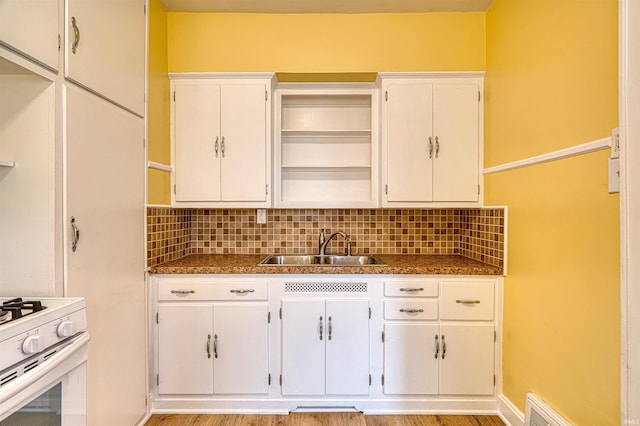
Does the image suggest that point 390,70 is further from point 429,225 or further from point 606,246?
point 606,246

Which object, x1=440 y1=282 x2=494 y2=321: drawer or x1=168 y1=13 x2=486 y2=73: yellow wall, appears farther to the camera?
x1=168 y1=13 x2=486 y2=73: yellow wall

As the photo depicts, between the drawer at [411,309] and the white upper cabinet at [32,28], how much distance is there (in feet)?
6.60

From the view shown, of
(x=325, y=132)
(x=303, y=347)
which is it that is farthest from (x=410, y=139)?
(x=303, y=347)

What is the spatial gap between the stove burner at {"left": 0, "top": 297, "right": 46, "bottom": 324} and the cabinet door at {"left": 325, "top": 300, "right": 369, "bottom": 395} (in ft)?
4.55

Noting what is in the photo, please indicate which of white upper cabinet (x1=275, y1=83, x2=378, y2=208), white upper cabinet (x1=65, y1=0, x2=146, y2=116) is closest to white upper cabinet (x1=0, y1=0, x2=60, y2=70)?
white upper cabinet (x1=65, y1=0, x2=146, y2=116)

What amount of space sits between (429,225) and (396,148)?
77cm

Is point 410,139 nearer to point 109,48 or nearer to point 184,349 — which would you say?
point 109,48

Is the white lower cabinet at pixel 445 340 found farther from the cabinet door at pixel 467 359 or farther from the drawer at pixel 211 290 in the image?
the drawer at pixel 211 290

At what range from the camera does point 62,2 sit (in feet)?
4.17

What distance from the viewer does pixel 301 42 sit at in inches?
88.4

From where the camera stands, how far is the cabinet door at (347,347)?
1989mm

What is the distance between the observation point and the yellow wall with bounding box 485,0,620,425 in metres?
1.23

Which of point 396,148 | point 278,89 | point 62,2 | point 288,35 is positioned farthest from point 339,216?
point 62,2

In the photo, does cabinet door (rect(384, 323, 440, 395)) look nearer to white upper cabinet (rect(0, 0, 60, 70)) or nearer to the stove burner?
the stove burner
